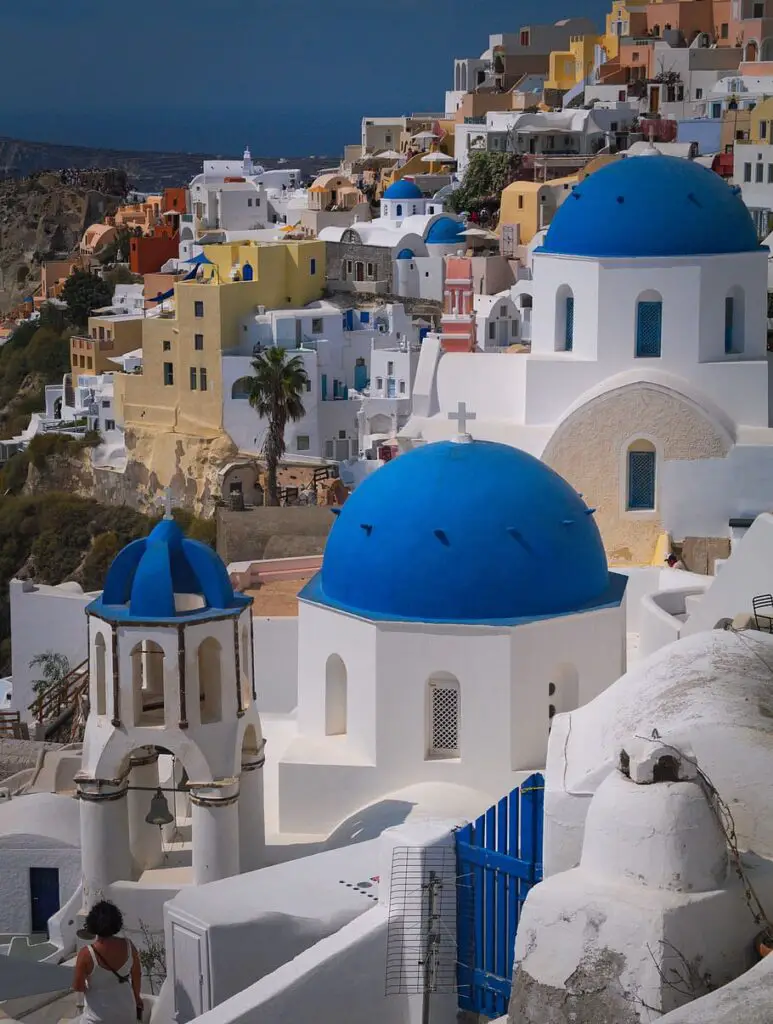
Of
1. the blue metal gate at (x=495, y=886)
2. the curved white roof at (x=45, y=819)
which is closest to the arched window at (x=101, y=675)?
the curved white roof at (x=45, y=819)

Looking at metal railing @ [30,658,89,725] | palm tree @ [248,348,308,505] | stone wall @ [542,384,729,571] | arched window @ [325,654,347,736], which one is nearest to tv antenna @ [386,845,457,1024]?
arched window @ [325,654,347,736]

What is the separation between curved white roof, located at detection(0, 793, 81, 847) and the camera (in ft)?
52.3

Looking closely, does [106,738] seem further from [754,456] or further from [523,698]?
[754,456]

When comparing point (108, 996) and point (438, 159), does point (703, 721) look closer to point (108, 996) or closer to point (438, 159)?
point (108, 996)

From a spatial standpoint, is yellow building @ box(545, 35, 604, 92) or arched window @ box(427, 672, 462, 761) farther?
yellow building @ box(545, 35, 604, 92)

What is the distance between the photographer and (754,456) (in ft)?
70.2

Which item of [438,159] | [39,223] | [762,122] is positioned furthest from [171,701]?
[39,223]

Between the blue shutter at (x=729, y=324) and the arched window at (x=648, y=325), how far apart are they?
908 mm

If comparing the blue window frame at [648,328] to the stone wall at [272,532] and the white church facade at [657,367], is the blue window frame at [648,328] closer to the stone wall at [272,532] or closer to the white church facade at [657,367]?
the white church facade at [657,367]

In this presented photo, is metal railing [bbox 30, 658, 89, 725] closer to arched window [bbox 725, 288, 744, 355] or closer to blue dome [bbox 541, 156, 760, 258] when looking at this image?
blue dome [bbox 541, 156, 760, 258]

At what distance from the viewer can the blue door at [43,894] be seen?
1591 centimetres

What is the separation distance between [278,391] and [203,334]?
14.1 feet

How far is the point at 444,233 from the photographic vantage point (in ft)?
187

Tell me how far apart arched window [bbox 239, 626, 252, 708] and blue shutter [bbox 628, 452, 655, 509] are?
8.51m
